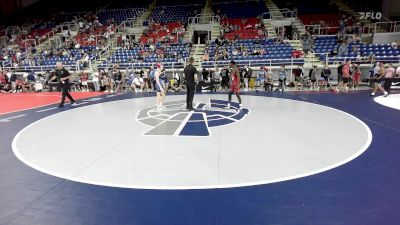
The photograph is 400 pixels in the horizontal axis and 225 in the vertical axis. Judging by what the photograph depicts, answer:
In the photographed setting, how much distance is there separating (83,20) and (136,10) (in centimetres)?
494

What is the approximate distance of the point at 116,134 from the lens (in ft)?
23.5

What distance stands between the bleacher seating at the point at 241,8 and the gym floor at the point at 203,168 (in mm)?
19271

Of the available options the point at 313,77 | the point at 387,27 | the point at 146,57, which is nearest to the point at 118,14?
the point at 146,57

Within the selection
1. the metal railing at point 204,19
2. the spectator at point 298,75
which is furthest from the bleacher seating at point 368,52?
the metal railing at point 204,19

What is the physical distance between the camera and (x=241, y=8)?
27547 mm

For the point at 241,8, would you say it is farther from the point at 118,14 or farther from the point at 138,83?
the point at 138,83

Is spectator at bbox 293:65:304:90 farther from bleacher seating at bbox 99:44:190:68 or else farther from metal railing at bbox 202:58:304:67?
bleacher seating at bbox 99:44:190:68

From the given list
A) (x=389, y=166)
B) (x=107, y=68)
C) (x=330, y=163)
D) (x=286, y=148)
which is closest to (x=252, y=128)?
(x=286, y=148)

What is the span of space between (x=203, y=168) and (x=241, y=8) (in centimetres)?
2502

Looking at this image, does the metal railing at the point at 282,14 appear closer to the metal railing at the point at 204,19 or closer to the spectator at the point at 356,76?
the metal railing at the point at 204,19

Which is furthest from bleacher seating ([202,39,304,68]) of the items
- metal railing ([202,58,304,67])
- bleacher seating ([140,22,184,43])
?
bleacher seating ([140,22,184,43])

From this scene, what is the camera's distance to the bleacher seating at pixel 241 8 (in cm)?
2663

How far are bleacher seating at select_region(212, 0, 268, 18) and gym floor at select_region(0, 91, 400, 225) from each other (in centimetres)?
1927

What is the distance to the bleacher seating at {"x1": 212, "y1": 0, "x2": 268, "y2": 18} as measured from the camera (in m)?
26.6
